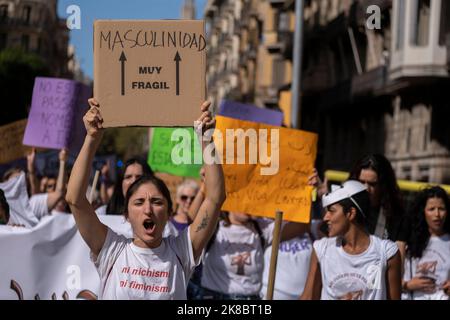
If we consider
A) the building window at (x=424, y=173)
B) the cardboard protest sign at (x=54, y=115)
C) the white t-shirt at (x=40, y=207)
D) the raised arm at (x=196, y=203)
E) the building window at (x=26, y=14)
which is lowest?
the building window at (x=424, y=173)

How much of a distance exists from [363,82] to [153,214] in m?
28.3

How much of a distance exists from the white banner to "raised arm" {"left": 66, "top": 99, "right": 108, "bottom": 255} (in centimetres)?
236

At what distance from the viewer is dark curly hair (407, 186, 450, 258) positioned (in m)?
8.09

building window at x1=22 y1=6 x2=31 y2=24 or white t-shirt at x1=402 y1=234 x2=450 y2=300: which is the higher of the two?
building window at x1=22 y1=6 x2=31 y2=24

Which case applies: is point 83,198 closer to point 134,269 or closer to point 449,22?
point 134,269

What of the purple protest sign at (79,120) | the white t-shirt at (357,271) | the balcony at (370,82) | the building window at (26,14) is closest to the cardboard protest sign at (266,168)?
the white t-shirt at (357,271)

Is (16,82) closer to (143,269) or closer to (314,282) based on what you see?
(314,282)

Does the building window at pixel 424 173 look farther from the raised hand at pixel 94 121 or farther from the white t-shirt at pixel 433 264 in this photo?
the raised hand at pixel 94 121

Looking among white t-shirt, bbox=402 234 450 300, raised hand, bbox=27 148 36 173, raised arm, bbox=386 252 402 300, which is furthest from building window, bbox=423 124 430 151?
raised arm, bbox=386 252 402 300

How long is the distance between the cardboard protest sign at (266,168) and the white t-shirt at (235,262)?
1.28ft

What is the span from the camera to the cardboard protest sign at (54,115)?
10672mm

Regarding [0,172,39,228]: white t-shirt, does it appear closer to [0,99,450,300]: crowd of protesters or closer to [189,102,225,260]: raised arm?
[0,99,450,300]: crowd of protesters

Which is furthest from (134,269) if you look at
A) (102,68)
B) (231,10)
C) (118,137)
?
(118,137)

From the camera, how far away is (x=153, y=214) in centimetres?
562
